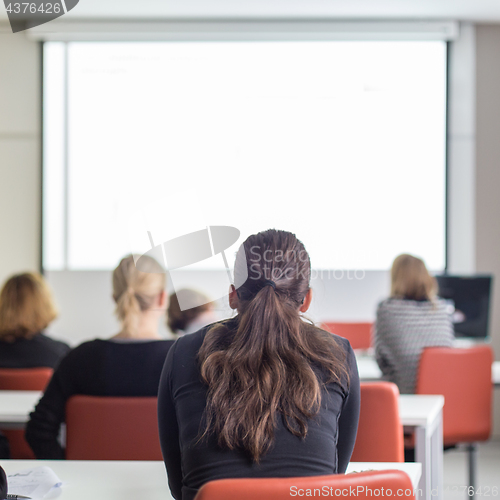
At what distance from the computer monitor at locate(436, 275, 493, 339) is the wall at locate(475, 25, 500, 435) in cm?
116

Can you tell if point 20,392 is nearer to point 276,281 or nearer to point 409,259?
point 276,281

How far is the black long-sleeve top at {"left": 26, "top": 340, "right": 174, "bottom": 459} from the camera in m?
1.71

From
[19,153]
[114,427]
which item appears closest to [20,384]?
[114,427]

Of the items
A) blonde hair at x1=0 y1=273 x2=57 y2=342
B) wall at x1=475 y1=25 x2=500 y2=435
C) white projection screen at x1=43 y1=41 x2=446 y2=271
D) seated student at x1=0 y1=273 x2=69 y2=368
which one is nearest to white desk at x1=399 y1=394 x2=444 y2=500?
seated student at x1=0 y1=273 x2=69 y2=368

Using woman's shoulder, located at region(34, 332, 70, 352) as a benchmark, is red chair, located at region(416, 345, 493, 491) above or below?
A: below

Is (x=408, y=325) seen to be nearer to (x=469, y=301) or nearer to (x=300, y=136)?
(x=469, y=301)

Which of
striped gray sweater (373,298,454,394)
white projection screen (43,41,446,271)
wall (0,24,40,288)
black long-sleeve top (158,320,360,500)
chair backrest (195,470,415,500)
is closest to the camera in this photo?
chair backrest (195,470,415,500)

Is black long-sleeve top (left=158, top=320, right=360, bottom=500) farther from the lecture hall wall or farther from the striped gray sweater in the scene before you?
the lecture hall wall

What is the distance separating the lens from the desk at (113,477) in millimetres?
1245

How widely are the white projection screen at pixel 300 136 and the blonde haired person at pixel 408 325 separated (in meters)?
1.42

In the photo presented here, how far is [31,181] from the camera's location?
439 centimetres

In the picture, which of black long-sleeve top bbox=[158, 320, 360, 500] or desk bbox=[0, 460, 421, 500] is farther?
desk bbox=[0, 460, 421, 500]

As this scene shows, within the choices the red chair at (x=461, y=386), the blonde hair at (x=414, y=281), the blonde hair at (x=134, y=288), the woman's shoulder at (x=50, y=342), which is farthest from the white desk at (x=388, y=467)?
the woman's shoulder at (x=50, y=342)

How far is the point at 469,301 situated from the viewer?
3193mm
